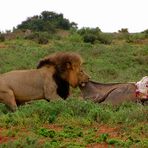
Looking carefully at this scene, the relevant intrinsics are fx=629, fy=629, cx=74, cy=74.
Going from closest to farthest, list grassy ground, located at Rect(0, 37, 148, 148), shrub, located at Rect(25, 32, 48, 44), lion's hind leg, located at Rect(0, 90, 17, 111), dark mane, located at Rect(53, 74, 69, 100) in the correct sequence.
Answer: grassy ground, located at Rect(0, 37, 148, 148)
lion's hind leg, located at Rect(0, 90, 17, 111)
dark mane, located at Rect(53, 74, 69, 100)
shrub, located at Rect(25, 32, 48, 44)

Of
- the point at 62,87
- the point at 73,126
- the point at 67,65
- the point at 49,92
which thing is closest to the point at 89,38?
the point at 67,65

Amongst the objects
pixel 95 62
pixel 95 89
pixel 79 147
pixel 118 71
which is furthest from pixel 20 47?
pixel 79 147

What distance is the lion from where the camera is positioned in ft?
37.4

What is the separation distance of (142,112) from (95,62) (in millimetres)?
13747

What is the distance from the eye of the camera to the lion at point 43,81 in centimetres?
1141

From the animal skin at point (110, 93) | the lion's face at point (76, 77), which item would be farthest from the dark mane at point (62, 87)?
the animal skin at point (110, 93)

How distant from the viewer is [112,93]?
12.1 meters

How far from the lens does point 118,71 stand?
2109 centimetres

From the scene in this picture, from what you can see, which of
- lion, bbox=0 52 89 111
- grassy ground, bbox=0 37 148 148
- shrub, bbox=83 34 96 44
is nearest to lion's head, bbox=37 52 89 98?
lion, bbox=0 52 89 111

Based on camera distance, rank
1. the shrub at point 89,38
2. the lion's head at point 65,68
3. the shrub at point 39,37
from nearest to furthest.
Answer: the lion's head at point 65,68, the shrub at point 39,37, the shrub at point 89,38

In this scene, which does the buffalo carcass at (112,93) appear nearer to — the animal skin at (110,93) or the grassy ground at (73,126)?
the animal skin at (110,93)

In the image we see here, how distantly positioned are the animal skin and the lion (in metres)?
0.54

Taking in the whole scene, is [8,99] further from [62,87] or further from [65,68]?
[65,68]

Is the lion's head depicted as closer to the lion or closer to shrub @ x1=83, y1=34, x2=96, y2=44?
the lion
